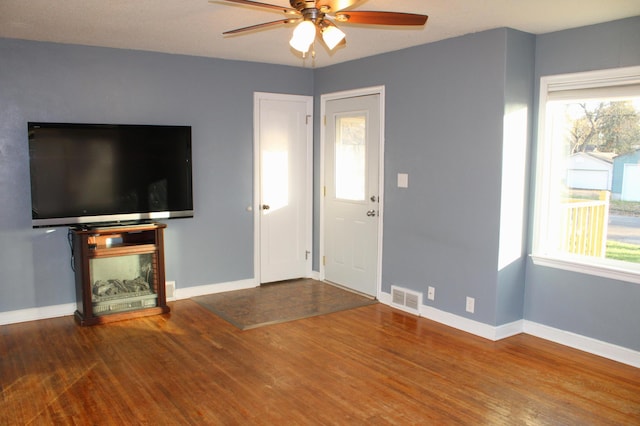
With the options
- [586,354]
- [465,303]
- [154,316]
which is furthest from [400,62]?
[154,316]

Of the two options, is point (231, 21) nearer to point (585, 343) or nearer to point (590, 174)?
point (590, 174)

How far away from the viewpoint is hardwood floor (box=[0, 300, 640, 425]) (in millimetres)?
3057

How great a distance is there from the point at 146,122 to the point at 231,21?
1644 millimetres

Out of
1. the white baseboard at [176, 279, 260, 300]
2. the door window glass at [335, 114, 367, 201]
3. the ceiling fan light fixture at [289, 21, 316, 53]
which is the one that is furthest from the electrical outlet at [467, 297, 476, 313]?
the ceiling fan light fixture at [289, 21, 316, 53]

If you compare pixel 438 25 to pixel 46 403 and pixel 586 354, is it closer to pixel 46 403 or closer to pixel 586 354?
pixel 586 354

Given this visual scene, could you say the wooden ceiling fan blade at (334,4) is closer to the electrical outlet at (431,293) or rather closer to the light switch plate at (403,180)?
the light switch plate at (403,180)

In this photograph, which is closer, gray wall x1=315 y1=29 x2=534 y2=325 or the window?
the window

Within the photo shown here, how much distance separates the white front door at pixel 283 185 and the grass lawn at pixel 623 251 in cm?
318

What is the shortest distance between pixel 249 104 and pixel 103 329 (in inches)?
105

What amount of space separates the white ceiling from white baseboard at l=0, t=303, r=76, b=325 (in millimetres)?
2345

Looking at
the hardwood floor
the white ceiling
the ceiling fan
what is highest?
the white ceiling

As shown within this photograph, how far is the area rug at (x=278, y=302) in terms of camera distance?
15.7 ft

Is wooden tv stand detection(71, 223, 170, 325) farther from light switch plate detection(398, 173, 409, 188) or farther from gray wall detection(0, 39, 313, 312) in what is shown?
light switch plate detection(398, 173, 409, 188)

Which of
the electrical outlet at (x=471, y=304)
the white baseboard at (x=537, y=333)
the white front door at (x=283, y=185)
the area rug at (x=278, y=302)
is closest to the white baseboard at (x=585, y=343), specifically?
the white baseboard at (x=537, y=333)
